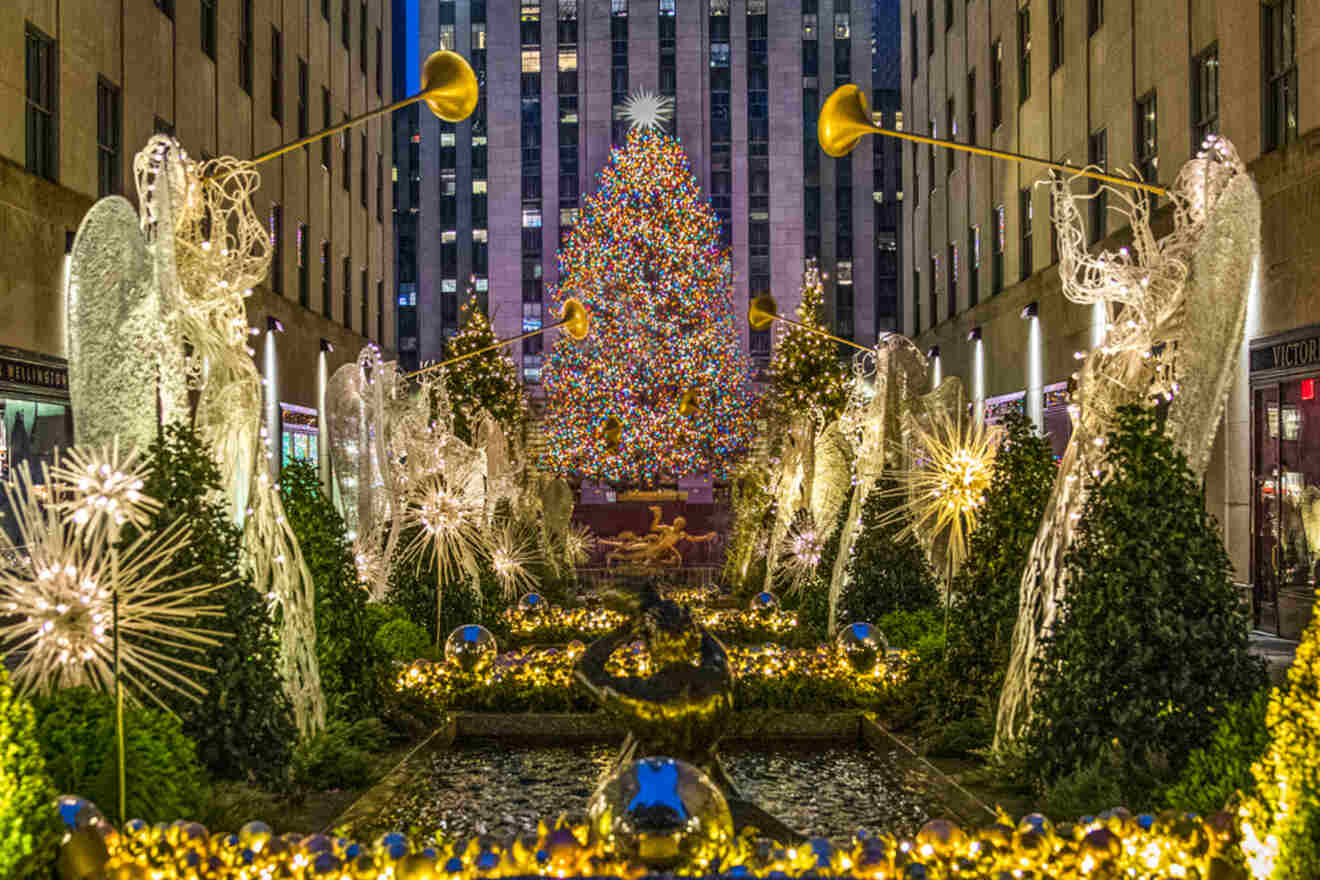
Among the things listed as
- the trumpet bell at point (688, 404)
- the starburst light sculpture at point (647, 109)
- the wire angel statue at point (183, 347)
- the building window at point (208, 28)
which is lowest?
the wire angel statue at point (183, 347)

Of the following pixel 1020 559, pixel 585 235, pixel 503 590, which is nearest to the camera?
pixel 1020 559

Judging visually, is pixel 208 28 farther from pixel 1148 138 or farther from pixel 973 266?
pixel 973 266

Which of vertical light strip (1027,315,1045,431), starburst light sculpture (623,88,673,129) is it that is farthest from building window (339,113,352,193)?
starburst light sculpture (623,88,673,129)

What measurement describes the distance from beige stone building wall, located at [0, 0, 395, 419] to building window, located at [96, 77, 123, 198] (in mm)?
108

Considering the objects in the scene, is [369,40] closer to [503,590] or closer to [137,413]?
[503,590]

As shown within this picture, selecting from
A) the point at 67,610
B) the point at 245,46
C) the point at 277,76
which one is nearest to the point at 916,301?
the point at 277,76

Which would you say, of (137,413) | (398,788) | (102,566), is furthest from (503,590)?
(102,566)

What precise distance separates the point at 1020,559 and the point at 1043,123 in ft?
66.0

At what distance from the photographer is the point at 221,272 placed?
844 cm

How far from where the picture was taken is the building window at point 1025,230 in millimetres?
28922

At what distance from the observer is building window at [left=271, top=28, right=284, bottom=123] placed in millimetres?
29766

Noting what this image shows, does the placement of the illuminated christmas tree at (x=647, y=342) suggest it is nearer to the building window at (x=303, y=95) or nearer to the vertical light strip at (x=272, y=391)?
the building window at (x=303, y=95)

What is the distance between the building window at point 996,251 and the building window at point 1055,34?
4.48 meters

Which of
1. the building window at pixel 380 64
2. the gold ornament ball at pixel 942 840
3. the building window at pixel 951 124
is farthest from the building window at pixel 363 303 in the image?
the gold ornament ball at pixel 942 840
